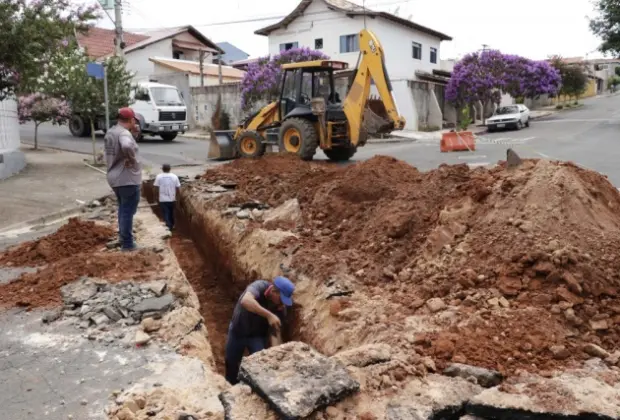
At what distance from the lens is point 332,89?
15.1 metres

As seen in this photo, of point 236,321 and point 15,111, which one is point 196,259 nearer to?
point 236,321

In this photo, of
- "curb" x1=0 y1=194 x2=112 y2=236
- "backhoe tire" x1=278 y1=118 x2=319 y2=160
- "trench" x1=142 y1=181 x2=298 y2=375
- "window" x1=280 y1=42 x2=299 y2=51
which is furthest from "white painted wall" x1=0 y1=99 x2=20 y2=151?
"window" x1=280 y1=42 x2=299 y2=51

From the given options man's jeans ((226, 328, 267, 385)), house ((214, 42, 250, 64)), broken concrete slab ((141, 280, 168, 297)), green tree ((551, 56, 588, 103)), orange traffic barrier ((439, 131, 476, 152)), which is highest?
house ((214, 42, 250, 64))

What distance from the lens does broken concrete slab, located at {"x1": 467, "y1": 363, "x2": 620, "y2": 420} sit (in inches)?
137

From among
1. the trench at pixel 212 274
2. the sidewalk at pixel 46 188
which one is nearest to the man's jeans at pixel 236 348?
the trench at pixel 212 274

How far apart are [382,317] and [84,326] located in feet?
9.41

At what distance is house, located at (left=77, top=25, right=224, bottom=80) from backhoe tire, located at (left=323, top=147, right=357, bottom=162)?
873 inches

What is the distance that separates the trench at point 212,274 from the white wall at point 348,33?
74.1 feet

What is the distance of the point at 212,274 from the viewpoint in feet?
31.8

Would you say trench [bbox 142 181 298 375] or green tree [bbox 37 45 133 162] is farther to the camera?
green tree [bbox 37 45 133 162]

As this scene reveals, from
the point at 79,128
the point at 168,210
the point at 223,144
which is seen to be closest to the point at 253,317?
the point at 168,210

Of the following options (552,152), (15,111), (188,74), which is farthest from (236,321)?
(188,74)

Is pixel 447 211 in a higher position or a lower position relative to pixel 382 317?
higher

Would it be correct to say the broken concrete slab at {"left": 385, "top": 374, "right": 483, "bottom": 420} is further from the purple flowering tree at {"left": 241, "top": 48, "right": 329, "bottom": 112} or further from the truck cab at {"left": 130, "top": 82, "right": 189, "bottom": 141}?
the purple flowering tree at {"left": 241, "top": 48, "right": 329, "bottom": 112}
